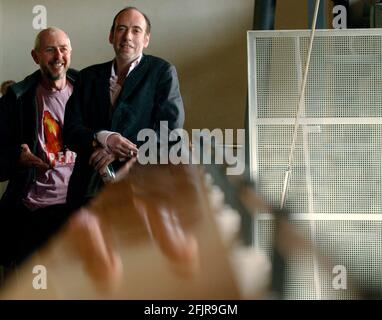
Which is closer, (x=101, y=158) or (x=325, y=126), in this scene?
(x=101, y=158)

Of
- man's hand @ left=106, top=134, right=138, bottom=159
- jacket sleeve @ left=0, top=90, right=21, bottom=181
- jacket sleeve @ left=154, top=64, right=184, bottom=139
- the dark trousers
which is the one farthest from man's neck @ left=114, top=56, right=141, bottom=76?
the dark trousers

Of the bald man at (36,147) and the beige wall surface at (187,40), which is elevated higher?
the beige wall surface at (187,40)

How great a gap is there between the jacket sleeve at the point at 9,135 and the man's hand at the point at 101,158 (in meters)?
0.31

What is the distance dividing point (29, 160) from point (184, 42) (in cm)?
77

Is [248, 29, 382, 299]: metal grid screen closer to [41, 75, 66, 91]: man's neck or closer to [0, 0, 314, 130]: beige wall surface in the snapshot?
[0, 0, 314, 130]: beige wall surface

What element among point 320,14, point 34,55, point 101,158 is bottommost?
point 101,158

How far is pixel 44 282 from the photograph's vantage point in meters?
3.32

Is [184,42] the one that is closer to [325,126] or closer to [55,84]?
[55,84]

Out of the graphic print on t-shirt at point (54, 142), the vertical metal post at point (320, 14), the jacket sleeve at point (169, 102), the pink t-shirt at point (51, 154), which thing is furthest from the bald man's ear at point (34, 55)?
the vertical metal post at point (320, 14)

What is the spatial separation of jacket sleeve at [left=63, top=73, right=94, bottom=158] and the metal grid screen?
650mm

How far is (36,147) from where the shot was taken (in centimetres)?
340

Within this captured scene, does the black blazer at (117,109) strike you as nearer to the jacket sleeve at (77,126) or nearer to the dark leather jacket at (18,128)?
the jacket sleeve at (77,126)

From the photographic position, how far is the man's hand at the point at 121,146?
3350mm

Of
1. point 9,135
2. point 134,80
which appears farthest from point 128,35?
point 9,135
